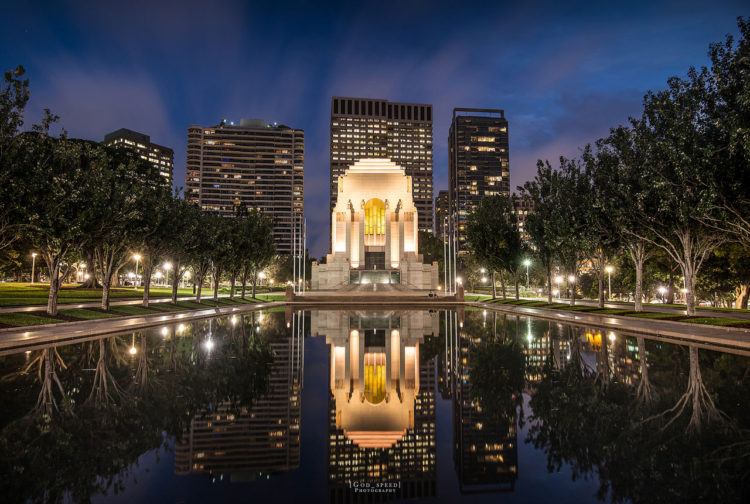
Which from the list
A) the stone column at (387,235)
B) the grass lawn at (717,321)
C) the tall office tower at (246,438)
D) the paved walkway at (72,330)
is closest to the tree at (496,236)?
the grass lawn at (717,321)

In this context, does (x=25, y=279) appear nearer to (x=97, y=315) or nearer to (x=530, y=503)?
(x=97, y=315)

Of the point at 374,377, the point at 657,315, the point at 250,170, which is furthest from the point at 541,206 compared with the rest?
the point at 250,170

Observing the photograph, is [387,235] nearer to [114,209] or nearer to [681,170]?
[114,209]

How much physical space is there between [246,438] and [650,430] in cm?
699

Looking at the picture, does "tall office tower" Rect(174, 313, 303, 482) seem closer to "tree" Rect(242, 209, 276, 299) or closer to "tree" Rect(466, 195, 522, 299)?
"tree" Rect(242, 209, 276, 299)

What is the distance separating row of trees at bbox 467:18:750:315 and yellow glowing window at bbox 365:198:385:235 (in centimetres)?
3852

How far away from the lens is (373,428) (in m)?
7.27

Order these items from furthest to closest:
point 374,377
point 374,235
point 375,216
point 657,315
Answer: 1. point 375,216
2. point 374,235
3. point 657,315
4. point 374,377

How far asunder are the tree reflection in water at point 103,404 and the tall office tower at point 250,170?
16894 cm

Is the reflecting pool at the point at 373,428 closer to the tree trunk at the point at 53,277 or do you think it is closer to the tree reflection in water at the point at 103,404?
the tree reflection in water at the point at 103,404

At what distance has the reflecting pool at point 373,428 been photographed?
521 cm

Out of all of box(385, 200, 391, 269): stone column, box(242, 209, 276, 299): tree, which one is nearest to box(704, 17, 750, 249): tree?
box(242, 209, 276, 299): tree

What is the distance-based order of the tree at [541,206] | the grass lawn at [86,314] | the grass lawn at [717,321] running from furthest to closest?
1. the tree at [541,206]
2. the grass lawn at [86,314]
3. the grass lawn at [717,321]

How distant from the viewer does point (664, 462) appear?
18.6 feet
